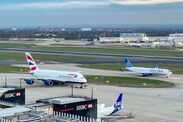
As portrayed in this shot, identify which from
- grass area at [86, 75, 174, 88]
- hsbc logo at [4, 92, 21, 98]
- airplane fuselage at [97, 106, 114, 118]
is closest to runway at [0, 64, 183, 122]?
→ grass area at [86, 75, 174, 88]

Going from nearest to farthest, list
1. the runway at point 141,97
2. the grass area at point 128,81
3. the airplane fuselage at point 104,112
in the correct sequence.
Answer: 1. the airplane fuselage at point 104,112
2. the runway at point 141,97
3. the grass area at point 128,81

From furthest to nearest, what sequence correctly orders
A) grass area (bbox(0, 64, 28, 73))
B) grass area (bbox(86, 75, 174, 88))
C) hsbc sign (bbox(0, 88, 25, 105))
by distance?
grass area (bbox(0, 64, 28, 73)) < grass area (bbox(86, 75, 174, 88)) < hsbc sign (bbox(0, 88, 25, 105))

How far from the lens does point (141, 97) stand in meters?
81.1

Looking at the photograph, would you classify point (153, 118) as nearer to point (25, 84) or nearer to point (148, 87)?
point (148, 87)

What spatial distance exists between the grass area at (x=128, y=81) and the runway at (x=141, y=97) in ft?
12.4

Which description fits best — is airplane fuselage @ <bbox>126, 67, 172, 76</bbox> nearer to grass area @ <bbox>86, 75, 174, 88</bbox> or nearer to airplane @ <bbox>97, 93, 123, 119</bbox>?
grass area @ <bbox>86, 75, 174, 88</bbox>

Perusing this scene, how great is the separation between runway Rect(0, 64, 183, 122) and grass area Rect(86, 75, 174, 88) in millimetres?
3776

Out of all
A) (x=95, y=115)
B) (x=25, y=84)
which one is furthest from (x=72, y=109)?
(x=25, y=84)

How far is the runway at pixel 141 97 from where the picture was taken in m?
64.0

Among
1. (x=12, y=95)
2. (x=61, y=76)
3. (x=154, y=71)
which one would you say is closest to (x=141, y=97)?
(x=61, y=76)

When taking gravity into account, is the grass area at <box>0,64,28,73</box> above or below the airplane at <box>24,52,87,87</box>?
below

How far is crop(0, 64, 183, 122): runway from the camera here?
2520 inches

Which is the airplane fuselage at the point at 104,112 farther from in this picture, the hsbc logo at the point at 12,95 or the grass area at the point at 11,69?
the grass area at the point at 11,69

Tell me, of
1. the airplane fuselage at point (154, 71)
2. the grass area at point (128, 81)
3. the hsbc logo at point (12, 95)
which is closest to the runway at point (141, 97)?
the grass area at point (128, 81)
